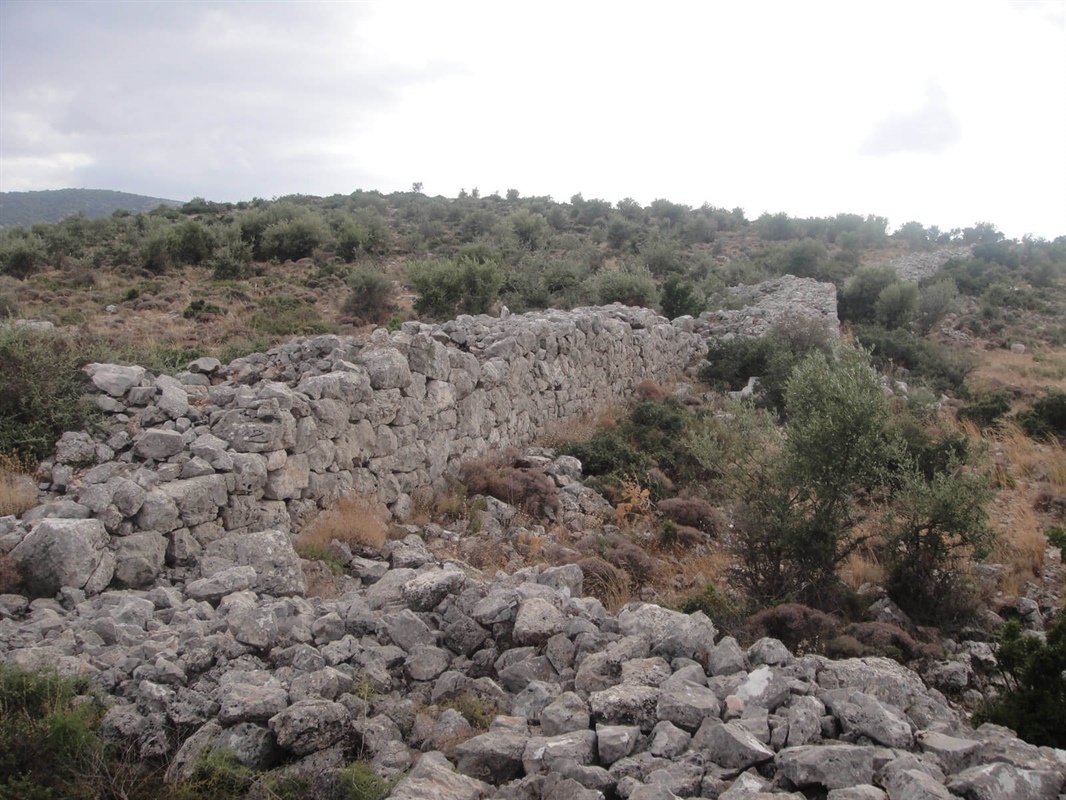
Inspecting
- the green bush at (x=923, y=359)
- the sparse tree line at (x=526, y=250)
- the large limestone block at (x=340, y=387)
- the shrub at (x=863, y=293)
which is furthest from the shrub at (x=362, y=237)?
the large limestone block at (x=340, y=387)

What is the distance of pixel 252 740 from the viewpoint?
3.61 metres

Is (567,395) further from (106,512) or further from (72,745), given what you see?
(72,745)

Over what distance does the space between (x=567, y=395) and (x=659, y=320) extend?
5.71 metres

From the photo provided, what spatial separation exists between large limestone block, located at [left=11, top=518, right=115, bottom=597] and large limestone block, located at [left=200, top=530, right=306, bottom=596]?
32.6 inches

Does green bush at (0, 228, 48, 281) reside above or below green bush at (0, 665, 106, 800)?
above

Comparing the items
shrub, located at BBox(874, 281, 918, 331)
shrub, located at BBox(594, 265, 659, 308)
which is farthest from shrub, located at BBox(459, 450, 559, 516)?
shrub, located at BBox(874, 281, 918, 331)

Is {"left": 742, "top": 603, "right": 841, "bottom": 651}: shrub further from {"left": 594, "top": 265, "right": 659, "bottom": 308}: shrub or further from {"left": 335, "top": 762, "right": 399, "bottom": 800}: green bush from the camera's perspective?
{"left": 594, "top": 265, "right": 659, "bottom": 308}: shrub

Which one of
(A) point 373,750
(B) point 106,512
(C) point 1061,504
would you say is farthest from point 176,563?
(C) point 1061,504

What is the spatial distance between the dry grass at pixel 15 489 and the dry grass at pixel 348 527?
2.18m

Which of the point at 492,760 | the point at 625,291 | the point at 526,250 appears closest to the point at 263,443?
the point at 492,760

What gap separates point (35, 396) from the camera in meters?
6.56

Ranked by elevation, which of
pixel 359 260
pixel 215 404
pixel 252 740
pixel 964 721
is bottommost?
pixel 964 721

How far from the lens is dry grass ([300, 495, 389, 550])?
6906 millimetres

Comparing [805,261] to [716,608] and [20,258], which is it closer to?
[20,258]
